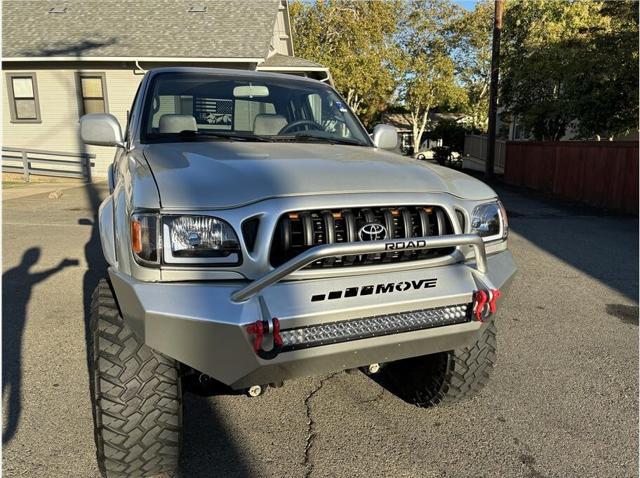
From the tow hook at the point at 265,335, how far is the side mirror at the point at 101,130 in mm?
1993

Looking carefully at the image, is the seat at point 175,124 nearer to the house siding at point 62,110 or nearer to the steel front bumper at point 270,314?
the steel front bumper at point 270,314

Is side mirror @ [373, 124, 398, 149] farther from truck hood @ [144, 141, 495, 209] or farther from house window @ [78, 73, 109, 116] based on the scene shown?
house window @ [78, 73, 109, 116]

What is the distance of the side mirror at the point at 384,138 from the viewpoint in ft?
11.8

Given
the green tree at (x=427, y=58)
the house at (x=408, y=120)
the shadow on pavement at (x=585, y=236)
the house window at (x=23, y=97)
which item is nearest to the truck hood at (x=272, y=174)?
the shadow on pavement at (x=585, y=236)

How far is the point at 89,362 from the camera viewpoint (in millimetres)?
3484

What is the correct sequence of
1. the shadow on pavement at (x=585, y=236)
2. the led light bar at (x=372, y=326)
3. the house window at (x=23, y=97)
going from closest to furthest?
1. the led light bar at (x=372, y=326)
2. the shadow on pavement at (x=585, y=236)
3. the house window at (x=23, y=97)

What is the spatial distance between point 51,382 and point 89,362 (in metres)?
0.30

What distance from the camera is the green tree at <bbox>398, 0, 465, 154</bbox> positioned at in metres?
28.8

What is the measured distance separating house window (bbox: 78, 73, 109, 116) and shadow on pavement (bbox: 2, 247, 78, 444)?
9459 millimetres

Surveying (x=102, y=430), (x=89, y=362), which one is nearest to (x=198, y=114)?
(x=89, y=362)

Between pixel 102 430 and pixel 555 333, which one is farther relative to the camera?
pixel 555 333

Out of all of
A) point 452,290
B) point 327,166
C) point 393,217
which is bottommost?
point 452,290

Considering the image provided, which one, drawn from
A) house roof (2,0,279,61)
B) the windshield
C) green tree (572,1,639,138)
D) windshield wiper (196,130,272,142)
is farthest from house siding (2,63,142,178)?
green tree (572,1,639,138)

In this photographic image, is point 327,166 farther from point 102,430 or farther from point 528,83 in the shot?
point 528,83
